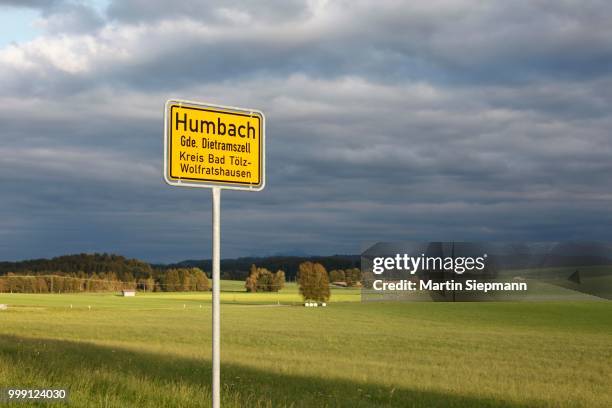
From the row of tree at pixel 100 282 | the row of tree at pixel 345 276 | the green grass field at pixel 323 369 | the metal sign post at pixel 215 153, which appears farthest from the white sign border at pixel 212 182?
the row of tree at pixel 100 282

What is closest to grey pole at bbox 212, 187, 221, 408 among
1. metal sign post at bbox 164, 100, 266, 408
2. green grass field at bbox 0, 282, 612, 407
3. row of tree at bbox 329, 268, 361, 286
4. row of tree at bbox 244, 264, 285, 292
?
metal sign post at bbox 164, 100, 266, 408

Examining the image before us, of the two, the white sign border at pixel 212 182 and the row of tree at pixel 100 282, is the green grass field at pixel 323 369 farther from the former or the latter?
the row of tree at pixel 100 282

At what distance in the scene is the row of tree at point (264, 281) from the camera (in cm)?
16600

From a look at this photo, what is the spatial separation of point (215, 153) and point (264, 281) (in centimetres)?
16007

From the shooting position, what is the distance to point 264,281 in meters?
167

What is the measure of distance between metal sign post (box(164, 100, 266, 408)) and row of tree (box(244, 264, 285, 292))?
157452 mm

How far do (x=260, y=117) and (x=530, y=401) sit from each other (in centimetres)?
1510

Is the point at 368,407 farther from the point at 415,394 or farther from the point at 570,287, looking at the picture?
the point at 570,287

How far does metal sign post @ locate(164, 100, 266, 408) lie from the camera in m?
7.83

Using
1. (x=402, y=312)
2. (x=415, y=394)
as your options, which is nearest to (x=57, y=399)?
(x=415, y=394)

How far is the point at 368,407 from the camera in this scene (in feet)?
52.3

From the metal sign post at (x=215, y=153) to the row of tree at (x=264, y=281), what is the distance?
157452 mm

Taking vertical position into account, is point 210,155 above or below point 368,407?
above

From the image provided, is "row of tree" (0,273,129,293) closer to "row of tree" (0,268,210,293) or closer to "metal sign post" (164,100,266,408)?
"row of tree" (0,268,210,293)
